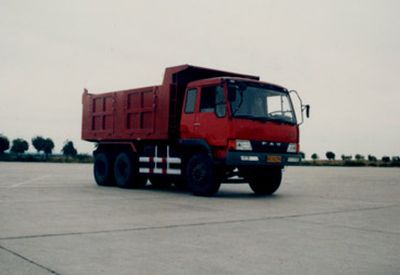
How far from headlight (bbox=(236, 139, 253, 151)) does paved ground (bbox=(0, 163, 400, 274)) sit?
5.73 ft

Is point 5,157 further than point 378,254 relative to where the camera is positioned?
Yes

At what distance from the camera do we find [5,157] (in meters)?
47.6

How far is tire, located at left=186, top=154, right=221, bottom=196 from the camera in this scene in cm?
1104

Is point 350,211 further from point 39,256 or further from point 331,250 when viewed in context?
point 39,256

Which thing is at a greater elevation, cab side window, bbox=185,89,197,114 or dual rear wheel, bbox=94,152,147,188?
cab side window, bbox=185,89,197,114

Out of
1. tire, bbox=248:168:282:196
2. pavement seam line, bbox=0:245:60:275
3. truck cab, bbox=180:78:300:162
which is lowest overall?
pavement seam line, bbox=0:245:60:275

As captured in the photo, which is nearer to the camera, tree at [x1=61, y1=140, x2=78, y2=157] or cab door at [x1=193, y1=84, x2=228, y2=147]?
cab door at [x1=193, y1=84, x2=228, y2=147]

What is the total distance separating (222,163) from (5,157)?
1628 inches

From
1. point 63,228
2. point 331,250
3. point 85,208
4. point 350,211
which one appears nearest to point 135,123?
point 85,208

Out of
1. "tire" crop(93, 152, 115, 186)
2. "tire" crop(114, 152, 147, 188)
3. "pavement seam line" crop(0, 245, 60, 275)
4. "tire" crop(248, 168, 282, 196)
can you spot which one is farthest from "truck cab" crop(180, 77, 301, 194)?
"pavement seam line" crop(0, 245, 60, 275)

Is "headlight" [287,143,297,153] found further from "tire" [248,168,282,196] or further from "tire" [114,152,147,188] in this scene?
"tire" [114,152,147,188]

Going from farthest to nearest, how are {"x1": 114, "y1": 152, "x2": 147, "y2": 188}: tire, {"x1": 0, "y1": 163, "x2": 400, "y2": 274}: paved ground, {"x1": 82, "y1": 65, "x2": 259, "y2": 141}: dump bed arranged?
{"x1": 114, "y1": 152, "x2": 147, "y2": 188}: tire → {"x1": 82, "y1": 65, "x2": 259, "y2": 141}: dump bed → {"x1": 0, "y1": 163, "x2": 400, "y2": 274}: paved ground

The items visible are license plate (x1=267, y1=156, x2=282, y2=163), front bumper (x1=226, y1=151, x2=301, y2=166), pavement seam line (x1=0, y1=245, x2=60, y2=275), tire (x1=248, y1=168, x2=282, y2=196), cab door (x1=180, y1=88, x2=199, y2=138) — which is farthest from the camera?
tire (x1=248, y1=168, x2=282, y2=196)

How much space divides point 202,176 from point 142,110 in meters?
3.03
